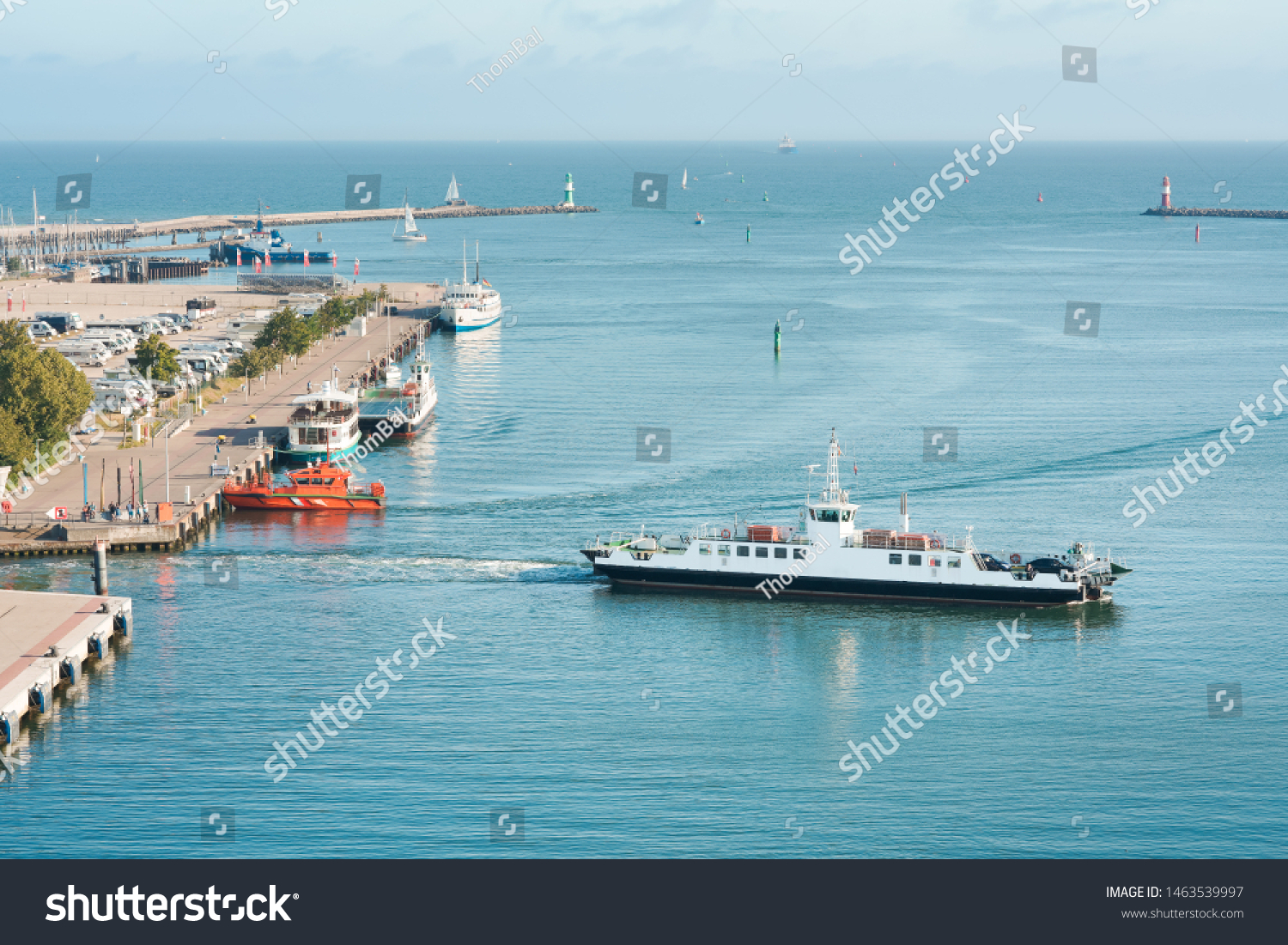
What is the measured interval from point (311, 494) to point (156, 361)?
2719cm

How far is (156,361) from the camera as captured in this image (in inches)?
3787

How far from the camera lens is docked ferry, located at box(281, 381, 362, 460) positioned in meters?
82.8

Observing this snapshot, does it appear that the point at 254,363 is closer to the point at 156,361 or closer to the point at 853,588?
the point at 156,361

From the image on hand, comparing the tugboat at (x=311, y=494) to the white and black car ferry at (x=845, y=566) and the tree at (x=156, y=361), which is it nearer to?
the white and black car ferry at (x=845, y=566)

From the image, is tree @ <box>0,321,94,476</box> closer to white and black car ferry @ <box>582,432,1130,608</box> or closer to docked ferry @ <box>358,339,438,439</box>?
docked ferry @ <box>358,339,438,439</box>

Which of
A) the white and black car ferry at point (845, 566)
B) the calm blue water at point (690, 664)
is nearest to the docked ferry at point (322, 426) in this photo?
the calm blue water at point (690, 664)

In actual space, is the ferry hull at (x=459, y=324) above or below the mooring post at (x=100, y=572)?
above

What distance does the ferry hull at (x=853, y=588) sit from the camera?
6203 cm

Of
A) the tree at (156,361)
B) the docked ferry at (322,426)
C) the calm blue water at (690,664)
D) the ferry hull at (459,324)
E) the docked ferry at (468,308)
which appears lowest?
the calm blue water at (690,664)

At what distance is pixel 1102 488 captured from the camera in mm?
78438

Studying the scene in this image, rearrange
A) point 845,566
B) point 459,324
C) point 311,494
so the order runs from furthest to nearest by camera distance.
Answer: point 459,324 → point 311,494 → point 845,566

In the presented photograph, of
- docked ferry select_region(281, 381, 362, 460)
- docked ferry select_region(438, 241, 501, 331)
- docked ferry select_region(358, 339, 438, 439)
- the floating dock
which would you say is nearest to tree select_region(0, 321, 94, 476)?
docked ferry select_region(281, 381, 362, 460)

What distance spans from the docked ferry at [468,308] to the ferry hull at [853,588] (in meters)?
77.4

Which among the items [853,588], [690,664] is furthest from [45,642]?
[853,588]
